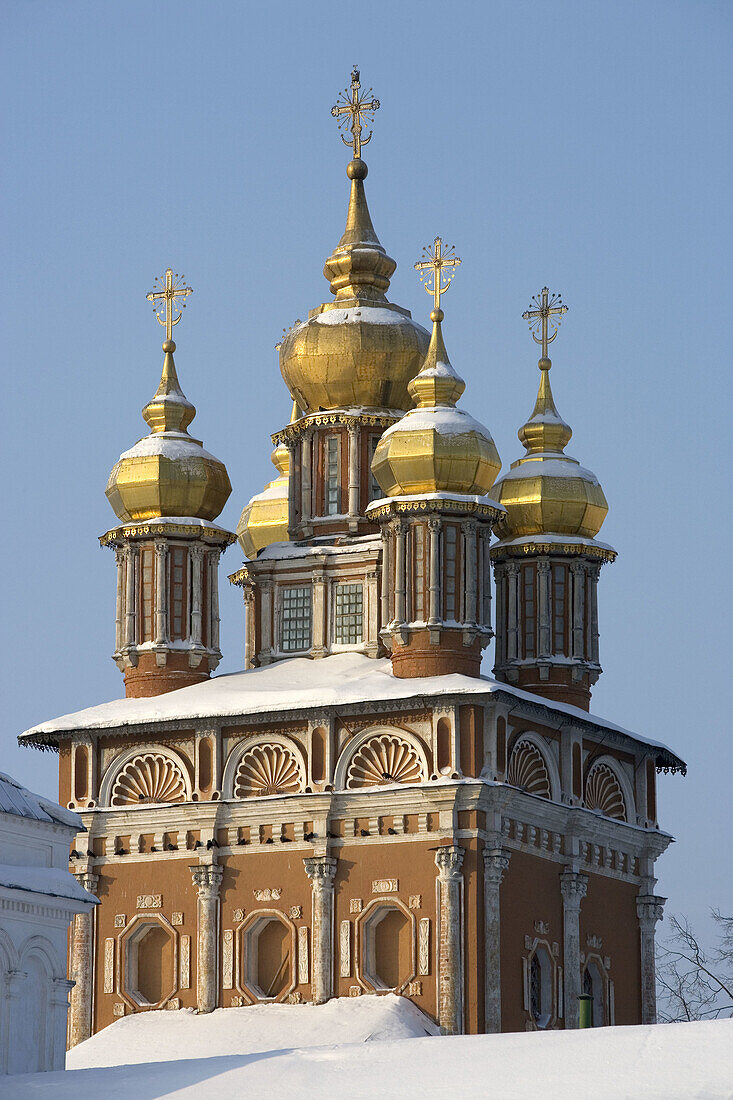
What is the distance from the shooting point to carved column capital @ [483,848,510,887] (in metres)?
35.1

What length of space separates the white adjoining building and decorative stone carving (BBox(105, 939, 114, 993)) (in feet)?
25.3

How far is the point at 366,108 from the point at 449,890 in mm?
13063

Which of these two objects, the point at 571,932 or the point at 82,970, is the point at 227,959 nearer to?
the point at 82,970

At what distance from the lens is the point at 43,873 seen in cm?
2869

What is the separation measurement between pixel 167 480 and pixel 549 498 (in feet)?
18.5

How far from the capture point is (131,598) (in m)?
38.7

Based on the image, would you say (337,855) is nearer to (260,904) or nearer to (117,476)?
(260,904)

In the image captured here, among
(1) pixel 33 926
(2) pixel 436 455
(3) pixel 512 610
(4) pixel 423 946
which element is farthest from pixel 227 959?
(1) pixel 33 926

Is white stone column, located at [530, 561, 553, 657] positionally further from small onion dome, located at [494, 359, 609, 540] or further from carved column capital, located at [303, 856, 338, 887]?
carved column capital, located at [303, 856, 338, 887]

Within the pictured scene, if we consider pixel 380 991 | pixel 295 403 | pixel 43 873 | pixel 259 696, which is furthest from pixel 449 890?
pixel 295 403

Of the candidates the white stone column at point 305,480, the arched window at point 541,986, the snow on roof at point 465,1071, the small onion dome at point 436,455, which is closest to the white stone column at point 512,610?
the small onion dome at point 436,455

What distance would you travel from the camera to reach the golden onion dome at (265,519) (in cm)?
4341

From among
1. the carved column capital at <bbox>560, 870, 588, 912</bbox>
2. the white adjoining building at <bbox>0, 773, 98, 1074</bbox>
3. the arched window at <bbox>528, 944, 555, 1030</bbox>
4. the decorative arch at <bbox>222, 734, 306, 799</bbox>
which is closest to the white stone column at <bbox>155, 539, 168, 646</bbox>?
the decorative arch at <bbox>222, 734, 306, 799</bbox>

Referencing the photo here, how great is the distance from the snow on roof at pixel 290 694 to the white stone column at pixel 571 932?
2257mm
